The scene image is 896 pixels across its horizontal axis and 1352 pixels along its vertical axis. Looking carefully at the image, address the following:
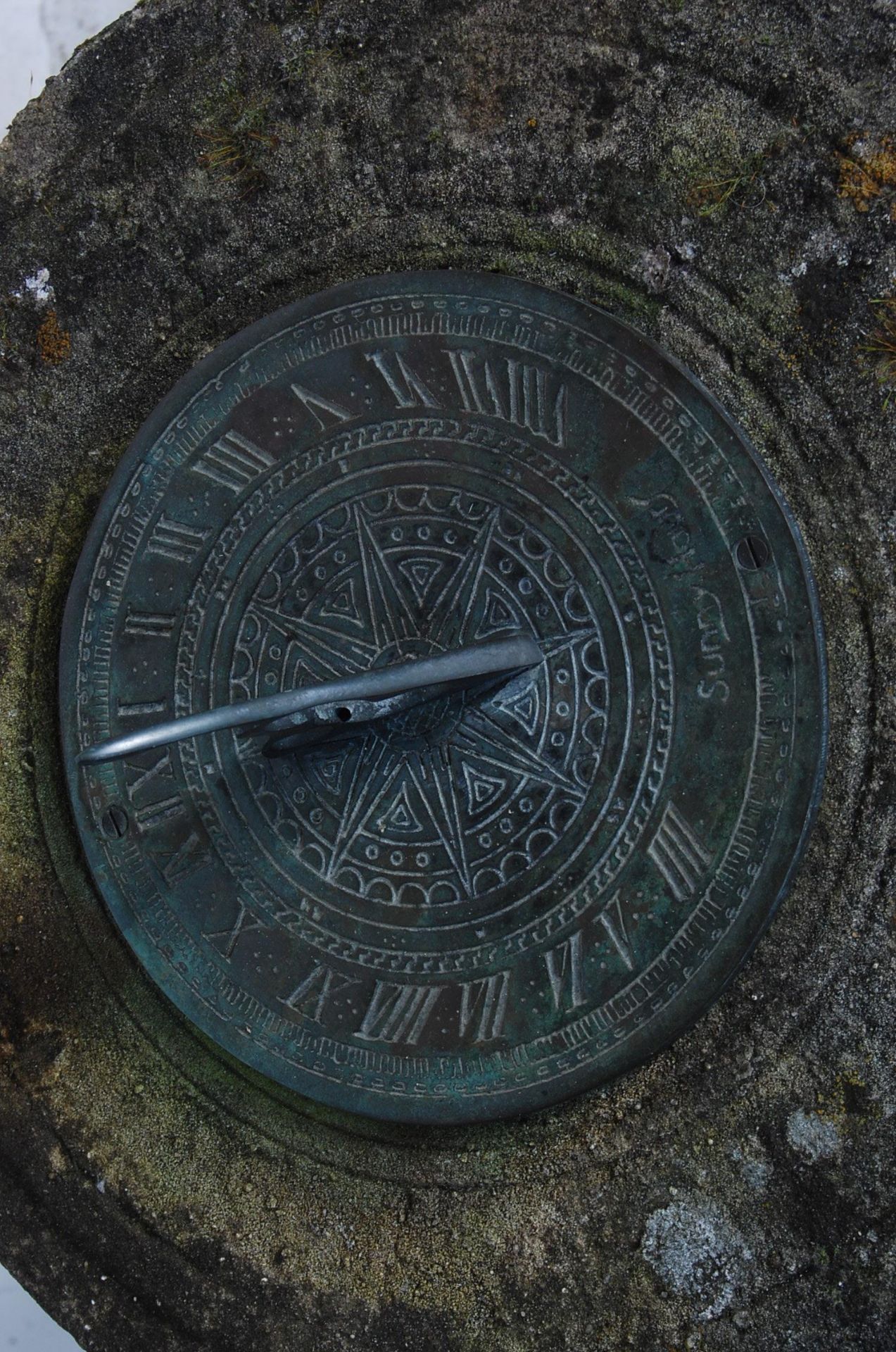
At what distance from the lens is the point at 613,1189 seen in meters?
2.67

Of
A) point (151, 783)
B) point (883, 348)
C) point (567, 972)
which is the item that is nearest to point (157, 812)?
point (151, 783)

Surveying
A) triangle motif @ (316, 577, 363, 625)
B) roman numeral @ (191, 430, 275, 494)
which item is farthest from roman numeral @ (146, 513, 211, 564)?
triangle motif @ (316, 577, 363, 625)

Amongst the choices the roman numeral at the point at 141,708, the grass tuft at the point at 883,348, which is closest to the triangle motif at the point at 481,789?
the roman numeral at the point at 141,708

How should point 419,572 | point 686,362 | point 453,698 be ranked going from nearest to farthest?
1. point 453,698
2. point 419,572
3. point 686,362

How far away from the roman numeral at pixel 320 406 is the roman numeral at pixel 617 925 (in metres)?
1.40

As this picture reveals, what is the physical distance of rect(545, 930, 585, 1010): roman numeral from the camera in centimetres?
254

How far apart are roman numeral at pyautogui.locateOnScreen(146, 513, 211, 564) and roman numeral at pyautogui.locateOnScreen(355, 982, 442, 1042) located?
4.01ft

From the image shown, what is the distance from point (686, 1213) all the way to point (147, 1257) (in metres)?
1.42

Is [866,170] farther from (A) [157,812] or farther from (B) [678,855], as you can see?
(A) [157,812]

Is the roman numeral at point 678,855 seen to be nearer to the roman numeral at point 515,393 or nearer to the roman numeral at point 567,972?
the roman numeral at point 567,972

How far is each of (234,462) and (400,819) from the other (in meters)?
1.02

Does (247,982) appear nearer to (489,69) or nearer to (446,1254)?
(446,1254)

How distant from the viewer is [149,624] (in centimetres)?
264

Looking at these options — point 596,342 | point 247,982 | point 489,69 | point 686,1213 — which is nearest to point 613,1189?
point 686,1213
